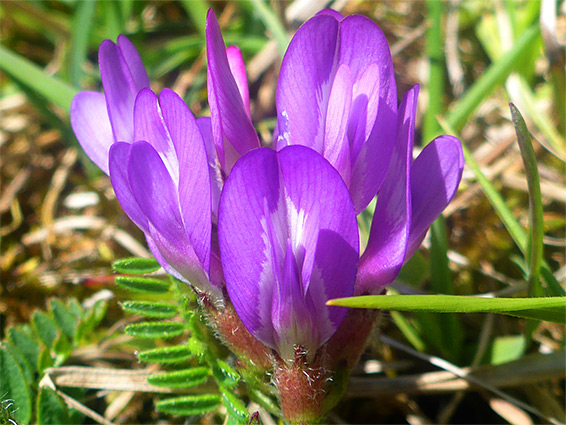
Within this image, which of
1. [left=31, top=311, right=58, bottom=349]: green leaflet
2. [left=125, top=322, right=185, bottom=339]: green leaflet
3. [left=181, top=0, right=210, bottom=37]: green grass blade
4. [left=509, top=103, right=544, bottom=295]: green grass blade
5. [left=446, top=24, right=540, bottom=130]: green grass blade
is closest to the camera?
[left=509, top=103, right=544, bottom=295]: green grass blade

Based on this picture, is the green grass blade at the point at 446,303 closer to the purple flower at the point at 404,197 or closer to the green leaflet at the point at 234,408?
the purple flower at the point at 404,197

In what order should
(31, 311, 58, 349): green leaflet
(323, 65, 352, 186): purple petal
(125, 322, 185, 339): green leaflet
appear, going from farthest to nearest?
1. (31, 311, 58, 349): green leaflet
2. (125, 322, 185, 339): green leaflet
3. (323, 65, 352, 186): purple petal


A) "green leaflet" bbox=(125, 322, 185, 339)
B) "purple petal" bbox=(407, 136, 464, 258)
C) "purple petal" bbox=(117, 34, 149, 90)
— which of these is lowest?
"green leaflet" bbox=(125, 322, 185, 339)

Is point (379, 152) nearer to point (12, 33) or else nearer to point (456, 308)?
point (456, 308)

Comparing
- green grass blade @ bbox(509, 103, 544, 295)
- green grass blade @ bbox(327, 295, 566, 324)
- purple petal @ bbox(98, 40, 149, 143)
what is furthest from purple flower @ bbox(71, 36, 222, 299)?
green grass blade @ bbox(509, 103, 544, 295)

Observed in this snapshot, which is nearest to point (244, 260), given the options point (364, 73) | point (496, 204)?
point (364, 73)

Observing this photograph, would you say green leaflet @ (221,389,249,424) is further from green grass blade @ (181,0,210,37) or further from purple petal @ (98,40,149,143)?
green grass blade @ (181,0,210,37)

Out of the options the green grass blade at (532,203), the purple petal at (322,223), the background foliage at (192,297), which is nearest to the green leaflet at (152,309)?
the background foliage at (192,297)

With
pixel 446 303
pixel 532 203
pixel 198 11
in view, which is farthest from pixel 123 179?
pixel 198 11
